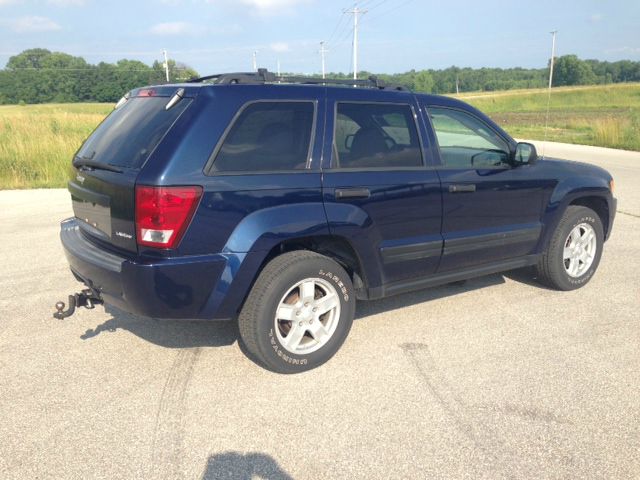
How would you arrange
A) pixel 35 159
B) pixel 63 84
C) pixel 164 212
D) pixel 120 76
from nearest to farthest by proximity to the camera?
pixel 164 212, pixel 35 159, pixel 120 76, pixel 63 84

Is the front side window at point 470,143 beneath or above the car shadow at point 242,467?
above

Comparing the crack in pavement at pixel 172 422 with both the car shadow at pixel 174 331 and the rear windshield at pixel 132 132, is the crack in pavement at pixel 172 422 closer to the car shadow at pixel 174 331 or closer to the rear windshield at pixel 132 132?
the car shadow at pixel 174 331

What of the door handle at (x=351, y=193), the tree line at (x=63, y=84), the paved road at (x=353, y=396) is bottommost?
the paved road at (x=353, y=396)

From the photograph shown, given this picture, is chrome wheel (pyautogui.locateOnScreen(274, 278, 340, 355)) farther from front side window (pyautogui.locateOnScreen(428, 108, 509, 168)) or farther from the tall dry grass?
the tall dry grass

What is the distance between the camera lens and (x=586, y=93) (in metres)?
72.2

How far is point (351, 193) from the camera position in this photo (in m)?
3.49

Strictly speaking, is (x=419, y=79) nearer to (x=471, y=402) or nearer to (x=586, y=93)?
(x=586, y=93)

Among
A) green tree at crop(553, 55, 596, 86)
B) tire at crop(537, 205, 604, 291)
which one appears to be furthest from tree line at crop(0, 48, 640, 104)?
tire at crop(537, 205, 604, 291)

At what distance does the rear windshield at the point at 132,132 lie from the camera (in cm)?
314

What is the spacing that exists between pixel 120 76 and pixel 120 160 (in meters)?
75.0

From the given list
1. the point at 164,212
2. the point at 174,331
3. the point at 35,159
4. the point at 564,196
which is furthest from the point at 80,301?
the point at 35,159

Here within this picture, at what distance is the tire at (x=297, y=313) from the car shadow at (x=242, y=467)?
77cm

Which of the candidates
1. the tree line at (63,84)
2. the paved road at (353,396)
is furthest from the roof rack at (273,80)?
the tree line at (63,84)

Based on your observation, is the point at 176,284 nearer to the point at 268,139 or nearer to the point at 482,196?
the point at 268,139
